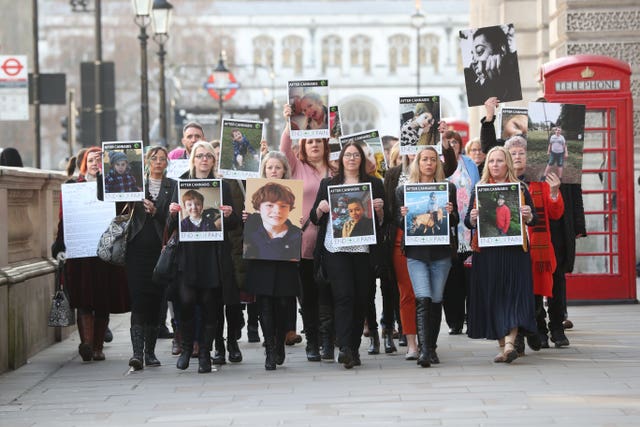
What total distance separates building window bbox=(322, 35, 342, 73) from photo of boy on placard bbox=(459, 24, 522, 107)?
107524 mm

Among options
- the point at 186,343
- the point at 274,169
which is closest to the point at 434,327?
the point at 274,169

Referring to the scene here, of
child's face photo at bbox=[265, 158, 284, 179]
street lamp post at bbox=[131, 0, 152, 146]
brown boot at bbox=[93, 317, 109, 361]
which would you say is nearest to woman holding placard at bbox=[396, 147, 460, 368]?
child's face photo at bbox=[265, 158, 284, 179]

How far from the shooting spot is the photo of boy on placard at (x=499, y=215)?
10992mm

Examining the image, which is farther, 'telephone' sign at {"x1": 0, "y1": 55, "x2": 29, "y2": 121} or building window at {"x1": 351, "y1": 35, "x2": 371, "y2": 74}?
building window at {"x1": 351, "y1": 35, "x2": 371, "y2": 74}

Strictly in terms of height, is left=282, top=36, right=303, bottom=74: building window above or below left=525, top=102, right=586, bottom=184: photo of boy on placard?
above

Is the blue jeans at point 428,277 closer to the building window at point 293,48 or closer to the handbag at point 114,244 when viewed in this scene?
the handbag at point 114,244

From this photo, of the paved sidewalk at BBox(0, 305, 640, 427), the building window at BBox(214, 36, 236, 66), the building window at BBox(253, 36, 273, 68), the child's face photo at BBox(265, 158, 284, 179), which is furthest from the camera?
the building window at BBox(253, 36, 273, 68)

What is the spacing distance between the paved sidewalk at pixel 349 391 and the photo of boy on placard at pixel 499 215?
92cm

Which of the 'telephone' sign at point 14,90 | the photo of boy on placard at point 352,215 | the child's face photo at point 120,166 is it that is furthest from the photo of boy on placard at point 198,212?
the 'telephone' sign at point 14,90

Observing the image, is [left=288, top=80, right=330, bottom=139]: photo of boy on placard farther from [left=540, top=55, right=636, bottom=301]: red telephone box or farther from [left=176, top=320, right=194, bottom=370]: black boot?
[left=540, top=55, right=636, bottom=301]: red telephone box

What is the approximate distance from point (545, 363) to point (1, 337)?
408 cm

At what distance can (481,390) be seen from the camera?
977 centimetres

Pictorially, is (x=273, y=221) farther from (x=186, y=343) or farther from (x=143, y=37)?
(x=143, y=37)

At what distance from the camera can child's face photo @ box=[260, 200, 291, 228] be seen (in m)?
11.3
